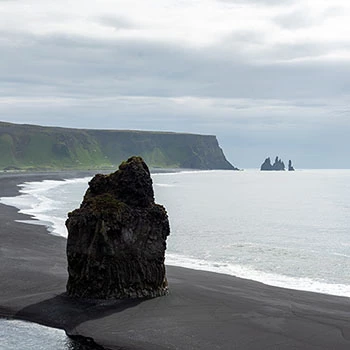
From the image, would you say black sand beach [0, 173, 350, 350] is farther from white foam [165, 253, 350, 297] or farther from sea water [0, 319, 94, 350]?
white foam [165, 253, 350, 297]

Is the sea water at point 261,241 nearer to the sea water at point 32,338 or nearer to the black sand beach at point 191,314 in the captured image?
the black sand beach at point 191,314

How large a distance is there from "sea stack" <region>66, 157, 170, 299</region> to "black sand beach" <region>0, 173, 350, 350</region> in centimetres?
86

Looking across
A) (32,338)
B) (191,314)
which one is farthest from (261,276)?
(32,338)

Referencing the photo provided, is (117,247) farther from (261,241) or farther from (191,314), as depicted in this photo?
(261,241)

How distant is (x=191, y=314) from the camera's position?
24984 millimetres

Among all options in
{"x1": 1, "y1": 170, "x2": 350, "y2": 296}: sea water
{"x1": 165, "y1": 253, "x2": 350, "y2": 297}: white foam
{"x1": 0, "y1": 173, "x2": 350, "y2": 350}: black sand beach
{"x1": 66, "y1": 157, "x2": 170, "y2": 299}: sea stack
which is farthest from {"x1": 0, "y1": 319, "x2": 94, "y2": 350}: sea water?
{"x1": 1, "y1": 170, "x2": 350, "y2": 296}: sea water

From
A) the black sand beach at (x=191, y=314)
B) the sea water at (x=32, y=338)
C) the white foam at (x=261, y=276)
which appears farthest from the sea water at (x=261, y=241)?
the sea water at (x=32, y=338)

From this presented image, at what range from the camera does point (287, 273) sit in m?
39.4

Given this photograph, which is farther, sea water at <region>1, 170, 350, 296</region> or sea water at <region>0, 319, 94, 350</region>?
sea water at <region>1, 170, 350, 296</region>

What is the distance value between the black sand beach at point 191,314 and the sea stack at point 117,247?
856 millimetres

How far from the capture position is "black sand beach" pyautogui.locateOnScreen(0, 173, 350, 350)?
71.2ft

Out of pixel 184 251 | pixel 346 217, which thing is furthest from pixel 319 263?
pixel 346 217

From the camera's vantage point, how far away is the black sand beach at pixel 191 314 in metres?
21.7

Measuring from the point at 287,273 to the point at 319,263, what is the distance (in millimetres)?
6067
